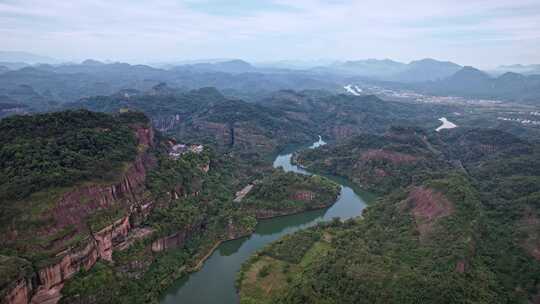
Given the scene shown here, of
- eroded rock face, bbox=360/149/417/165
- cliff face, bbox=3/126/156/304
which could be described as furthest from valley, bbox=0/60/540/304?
eroded rock face, bbox=360/149/417/165

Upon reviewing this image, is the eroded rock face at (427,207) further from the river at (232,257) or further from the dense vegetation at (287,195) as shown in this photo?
the dense vegetation at (287,195)

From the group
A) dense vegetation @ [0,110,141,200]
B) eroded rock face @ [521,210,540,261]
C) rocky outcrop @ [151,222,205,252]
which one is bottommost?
rocky outcrop @ [151,222,205,252]

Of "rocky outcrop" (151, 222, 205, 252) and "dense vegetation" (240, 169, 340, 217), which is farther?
"dense vegetation" (240, 169, 340, 217)

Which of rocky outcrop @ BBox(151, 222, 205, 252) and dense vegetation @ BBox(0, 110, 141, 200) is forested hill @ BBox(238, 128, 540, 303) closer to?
rocky outcrop @ BBox(151, 222, 205, 252)

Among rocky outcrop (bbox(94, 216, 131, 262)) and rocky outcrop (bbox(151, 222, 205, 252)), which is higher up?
rocky outcrop (bbox(94, 216, 131, 262))

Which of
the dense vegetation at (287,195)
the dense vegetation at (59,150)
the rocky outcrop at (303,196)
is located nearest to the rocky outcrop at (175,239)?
the dense vegetation at (59,150)

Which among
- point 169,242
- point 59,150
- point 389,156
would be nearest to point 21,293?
point 169,242

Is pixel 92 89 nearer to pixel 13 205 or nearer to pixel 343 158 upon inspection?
pixel 343 158
